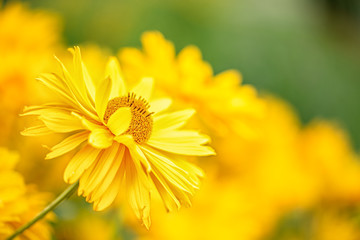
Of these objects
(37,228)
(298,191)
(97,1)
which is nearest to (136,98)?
(37,228)

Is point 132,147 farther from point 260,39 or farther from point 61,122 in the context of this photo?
point 260,39

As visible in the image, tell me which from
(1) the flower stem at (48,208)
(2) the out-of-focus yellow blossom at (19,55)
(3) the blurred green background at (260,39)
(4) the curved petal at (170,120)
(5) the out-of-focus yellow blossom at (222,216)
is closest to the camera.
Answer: (1) the flower stem at (48,208)

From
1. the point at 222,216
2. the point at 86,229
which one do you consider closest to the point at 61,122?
the point at 86,229

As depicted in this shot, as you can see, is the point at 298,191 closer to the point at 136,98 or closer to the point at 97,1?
the point at 136,98

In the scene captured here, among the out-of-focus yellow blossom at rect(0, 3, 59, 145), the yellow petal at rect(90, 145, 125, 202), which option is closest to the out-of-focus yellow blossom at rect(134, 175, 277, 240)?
the out-of-focus yellow blossom at rect(0, 3, 59, 145)

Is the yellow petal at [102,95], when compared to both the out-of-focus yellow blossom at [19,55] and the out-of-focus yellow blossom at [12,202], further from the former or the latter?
the out-of-focus yellow blossom at [19,55]

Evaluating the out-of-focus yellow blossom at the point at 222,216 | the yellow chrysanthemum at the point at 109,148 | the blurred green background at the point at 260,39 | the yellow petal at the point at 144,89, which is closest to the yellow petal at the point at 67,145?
the yellow chrysanthemum at the point at 109,148
